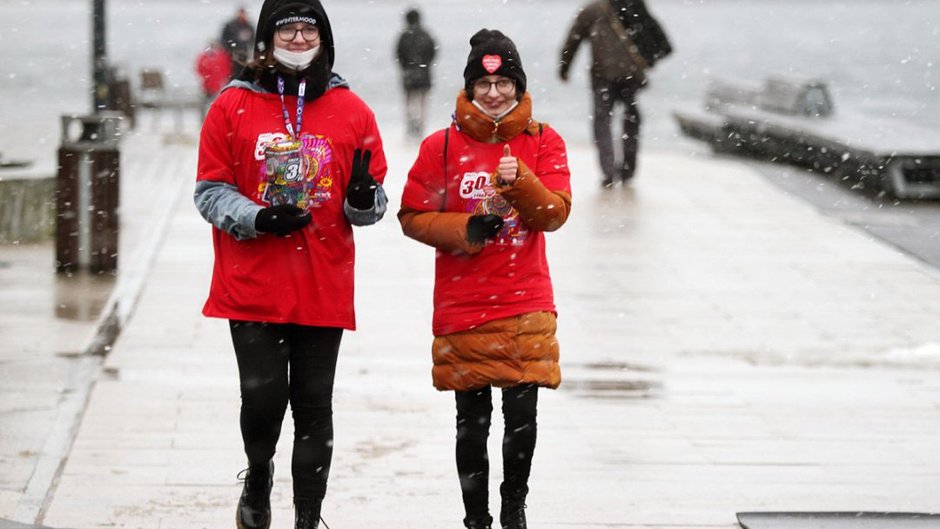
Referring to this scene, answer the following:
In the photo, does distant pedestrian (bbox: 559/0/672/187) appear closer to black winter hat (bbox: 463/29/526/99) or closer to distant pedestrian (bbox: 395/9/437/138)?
distant pedestrian (bbox: 395/9/437/138)

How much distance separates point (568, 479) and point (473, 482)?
1.12 m

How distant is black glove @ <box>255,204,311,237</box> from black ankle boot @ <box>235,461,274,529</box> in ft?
2.92

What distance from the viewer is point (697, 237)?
1321 cm

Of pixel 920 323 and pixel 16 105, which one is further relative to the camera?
pixel 16 105

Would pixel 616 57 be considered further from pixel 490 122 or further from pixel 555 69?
pixel 555 69

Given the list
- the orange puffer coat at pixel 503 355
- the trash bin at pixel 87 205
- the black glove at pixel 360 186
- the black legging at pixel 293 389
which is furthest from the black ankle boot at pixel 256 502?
the trash bin at pixel 87 205

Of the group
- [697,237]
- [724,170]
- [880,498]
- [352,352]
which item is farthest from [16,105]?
[880,498]

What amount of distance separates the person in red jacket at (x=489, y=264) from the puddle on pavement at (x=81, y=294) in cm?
469

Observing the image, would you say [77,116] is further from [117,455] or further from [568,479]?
[568,479]

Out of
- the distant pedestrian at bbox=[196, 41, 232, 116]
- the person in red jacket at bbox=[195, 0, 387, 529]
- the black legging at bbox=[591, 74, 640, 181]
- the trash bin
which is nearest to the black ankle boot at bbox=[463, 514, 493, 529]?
the person in red jacket at bbox=[195, 0, 387, 529]

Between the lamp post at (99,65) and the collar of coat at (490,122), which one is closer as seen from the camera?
the collar of coat at (490,122)

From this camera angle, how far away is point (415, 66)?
23.6 meters

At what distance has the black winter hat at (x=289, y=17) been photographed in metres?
5.35

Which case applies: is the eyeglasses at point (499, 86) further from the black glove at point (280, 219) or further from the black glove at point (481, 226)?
the black glove at point (280, 219)
